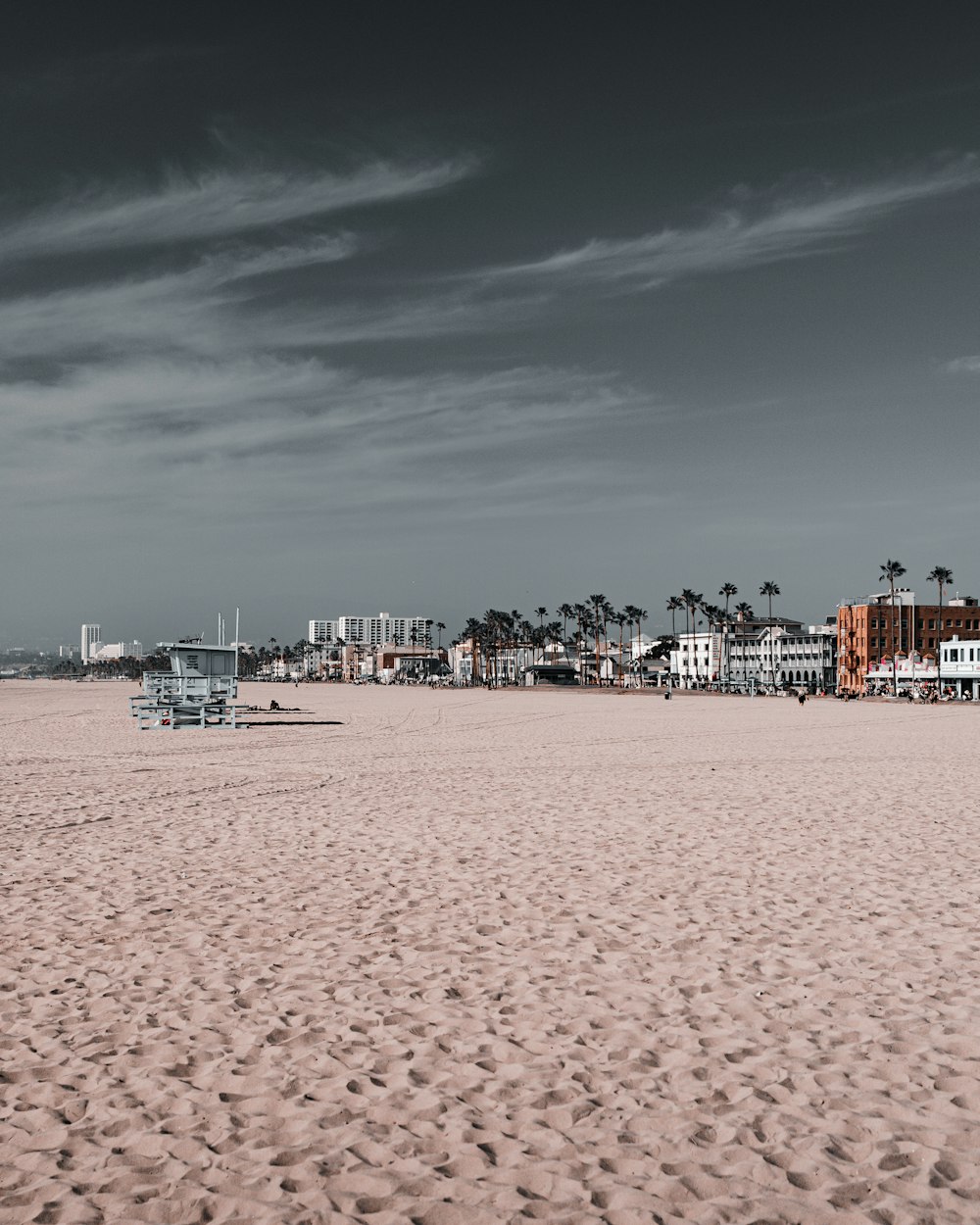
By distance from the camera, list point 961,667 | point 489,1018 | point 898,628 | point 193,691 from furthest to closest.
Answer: point 898,628, point 961,667, point 193,691, point 489,1018

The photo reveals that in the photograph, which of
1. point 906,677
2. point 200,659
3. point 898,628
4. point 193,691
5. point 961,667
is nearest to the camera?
point 193,691

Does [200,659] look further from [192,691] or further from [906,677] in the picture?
[906,677]

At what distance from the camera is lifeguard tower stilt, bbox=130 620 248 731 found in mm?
32812

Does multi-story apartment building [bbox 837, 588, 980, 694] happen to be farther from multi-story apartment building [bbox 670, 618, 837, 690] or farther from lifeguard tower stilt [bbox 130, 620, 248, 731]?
lifeguard tower stilt [bbox 130, 620, 248, 731]

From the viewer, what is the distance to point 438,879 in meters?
10.1

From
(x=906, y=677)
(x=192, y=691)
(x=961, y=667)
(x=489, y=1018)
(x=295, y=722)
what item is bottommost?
(x=906, y=677)

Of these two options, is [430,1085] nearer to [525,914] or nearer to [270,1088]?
[270,1088]

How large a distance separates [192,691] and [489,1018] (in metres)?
29.0

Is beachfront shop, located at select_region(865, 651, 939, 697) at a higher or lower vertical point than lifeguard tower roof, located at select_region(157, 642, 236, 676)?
lower

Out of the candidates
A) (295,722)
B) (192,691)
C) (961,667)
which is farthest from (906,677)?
(192,691)

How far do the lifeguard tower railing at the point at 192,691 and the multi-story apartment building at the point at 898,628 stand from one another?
96.3m

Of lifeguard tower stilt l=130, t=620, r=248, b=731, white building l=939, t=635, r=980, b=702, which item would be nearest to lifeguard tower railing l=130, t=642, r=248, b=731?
lifeguard tower stilt l=130, t=620, r=248, b=731

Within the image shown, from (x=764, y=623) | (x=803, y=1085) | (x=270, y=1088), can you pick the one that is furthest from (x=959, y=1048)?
(x=764, y=623)

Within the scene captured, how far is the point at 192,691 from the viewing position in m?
33.7
